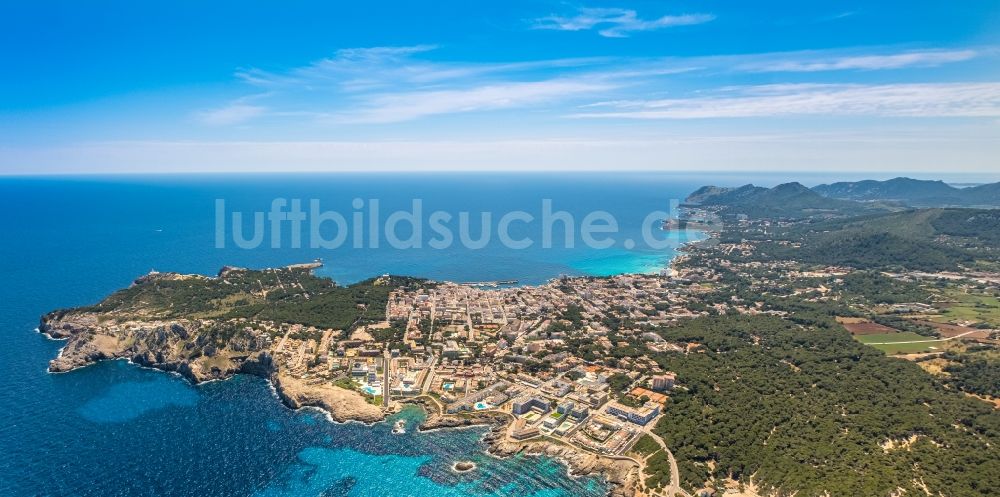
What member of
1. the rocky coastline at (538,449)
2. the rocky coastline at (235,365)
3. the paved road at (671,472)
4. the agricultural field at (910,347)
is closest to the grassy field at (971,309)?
the agricultural field at (910,347)

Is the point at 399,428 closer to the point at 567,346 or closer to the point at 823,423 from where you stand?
the point at 567,346

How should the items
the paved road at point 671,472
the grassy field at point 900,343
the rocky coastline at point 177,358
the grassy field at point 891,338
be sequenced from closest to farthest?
the paved road at point 671,472 < the rocky coastline at point 177,358 < the grassy field at point 900,343 < the grassy field at point 891,338

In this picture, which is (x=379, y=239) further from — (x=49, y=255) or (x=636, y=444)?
(x=636, y=444)

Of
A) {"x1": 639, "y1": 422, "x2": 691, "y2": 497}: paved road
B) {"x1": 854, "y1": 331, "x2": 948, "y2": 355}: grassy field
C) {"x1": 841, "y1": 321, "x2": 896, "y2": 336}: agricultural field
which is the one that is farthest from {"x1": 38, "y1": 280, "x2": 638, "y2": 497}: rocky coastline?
{"x1": 841, "y1": 321, "x2": 896, "y2": 336}: agricultural field

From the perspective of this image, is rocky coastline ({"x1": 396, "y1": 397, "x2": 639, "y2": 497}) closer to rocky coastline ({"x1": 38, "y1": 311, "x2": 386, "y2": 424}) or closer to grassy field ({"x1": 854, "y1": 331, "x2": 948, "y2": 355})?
rocky coastline ({"x1": 38, "y1": 311, "x2": 386, "y2": 424})

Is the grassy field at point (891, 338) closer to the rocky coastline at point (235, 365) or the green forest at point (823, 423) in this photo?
the green forest at point (823, 423)

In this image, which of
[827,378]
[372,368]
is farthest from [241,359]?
[827,378]
